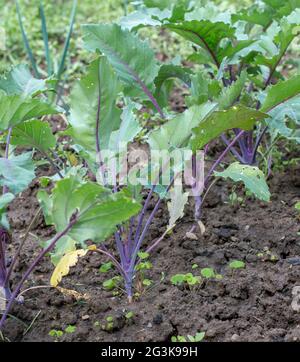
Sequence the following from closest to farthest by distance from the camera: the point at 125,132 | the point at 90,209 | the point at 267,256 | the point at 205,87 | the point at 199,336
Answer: the point at 90,209
the point at 199,336
the point at 125,132
the point at 267,256
the point at 205,87

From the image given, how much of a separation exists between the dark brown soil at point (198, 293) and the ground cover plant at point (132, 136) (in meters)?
0.03

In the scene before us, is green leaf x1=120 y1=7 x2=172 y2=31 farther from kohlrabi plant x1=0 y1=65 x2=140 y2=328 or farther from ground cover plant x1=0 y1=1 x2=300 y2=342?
kohlrabi plant x1=0 y1=65 x2=140 y2=328

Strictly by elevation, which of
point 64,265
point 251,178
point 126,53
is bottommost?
point 64,265

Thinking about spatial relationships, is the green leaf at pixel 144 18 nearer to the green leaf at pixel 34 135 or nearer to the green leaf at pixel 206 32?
the green leaf at pixel 206 32

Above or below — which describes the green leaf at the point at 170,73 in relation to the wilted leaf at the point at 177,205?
above

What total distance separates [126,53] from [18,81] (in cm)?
40

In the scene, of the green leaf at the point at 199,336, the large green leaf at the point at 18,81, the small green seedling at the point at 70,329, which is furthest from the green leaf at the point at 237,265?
the large green leaf at the point at 18,81

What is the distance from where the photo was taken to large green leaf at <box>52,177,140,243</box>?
1722mm

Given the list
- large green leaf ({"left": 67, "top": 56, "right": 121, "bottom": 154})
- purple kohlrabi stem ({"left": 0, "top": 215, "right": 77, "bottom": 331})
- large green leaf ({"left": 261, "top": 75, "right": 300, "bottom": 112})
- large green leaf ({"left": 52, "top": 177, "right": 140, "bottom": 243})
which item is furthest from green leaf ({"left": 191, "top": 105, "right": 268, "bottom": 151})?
purple kohlrabi stem ({"left": 0, "top": 215, "right": 77, "bottom": 331})

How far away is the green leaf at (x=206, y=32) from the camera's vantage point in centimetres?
237

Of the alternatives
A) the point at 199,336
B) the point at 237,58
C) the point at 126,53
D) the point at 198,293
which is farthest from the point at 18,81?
the point at 199,336

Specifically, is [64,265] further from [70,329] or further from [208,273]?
[208,273]

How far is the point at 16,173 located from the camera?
74.0 inches
